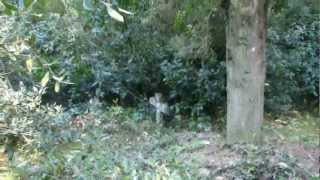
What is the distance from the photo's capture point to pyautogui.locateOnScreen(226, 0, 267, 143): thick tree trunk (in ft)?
17.9

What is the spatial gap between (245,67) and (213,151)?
3.17 feet

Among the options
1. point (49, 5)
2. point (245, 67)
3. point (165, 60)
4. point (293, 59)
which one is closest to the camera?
point (49, 5)

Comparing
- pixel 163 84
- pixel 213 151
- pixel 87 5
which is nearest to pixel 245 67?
pixel 213 151

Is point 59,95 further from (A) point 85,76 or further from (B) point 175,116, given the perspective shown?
(B) point 175,116

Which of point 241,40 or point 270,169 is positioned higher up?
point 241,40

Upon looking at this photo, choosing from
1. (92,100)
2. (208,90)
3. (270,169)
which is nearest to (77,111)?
(92,100)

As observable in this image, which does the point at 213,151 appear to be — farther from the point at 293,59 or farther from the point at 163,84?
the point at 293,59

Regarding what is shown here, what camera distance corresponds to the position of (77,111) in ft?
24.4

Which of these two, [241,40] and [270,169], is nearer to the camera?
[270,169]

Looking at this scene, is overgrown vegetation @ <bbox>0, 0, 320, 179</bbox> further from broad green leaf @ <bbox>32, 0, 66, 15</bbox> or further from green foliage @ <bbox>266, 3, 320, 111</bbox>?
broad green leaf @ <bbox>32, 0, 66, 15</bbox>

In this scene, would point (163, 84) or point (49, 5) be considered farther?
point (163, 84)

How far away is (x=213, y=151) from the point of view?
5.62 metres

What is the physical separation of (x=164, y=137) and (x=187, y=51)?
54.6 inches

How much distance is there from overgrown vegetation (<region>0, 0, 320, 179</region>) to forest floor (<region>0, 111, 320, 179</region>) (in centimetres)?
2
